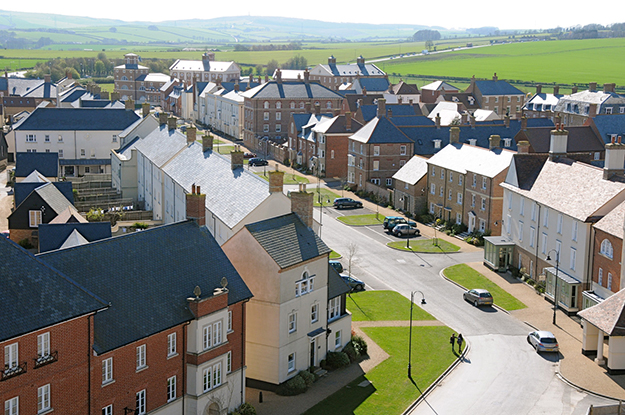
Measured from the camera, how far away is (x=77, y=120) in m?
105

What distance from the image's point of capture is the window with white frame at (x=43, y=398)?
28.7 m

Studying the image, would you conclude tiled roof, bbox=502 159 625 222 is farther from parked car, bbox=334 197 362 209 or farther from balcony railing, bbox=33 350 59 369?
balcony railing, bbox=33 350 59 369

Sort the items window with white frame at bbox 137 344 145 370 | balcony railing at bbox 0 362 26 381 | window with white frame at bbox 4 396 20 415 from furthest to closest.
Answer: window with white frame at bbox 137 344 145 370 < window with white frame at bbox 4 396 20 415 < balcony railing at bbox 0 362 26 381

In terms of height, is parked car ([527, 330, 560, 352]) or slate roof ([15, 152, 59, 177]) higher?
slate roof ([15, 152, 59, 177])

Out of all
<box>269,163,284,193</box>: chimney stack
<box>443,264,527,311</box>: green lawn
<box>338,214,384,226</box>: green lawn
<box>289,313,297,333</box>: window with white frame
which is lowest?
<box>443,264,527,311</box>: green lawn

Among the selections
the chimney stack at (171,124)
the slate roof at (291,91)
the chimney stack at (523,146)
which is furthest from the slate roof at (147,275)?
the slate roof at (291,91)

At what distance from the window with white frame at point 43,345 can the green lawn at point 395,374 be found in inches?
621

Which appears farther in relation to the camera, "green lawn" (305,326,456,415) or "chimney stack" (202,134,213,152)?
"chimney stack" (202,134,213,152)

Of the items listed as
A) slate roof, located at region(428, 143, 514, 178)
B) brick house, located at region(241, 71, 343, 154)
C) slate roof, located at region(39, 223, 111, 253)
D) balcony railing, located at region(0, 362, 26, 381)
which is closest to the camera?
balcony railing, located at region(0, 362, 26, 381)

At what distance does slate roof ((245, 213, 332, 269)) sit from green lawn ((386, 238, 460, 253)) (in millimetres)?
29106

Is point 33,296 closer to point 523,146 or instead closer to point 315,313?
point 315,313

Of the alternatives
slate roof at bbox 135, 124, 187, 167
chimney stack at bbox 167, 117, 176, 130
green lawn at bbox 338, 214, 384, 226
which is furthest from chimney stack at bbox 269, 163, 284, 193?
chimney stack at bbox 167, 117, 176, 130

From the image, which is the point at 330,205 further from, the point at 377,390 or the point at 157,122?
the point at 377,390

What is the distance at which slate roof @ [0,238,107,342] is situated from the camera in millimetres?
27609
